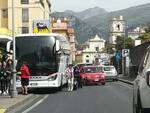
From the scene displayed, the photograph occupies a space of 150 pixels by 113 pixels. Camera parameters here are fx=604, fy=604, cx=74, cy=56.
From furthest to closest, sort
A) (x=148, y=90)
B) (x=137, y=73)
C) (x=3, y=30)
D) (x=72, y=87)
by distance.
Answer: (x=3, y=30)
(x=72, y=87)
(x=137, y=73)
(x=148, y=90)

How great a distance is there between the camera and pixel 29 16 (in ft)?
379

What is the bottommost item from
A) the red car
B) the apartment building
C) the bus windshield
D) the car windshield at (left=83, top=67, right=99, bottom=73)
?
the red car

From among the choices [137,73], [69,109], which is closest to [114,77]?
[69,109]

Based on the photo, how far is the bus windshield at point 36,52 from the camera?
33.4 metres

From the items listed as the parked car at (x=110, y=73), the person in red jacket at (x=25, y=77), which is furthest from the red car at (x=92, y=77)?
→ the person in red jacket at (x=25, y=77)

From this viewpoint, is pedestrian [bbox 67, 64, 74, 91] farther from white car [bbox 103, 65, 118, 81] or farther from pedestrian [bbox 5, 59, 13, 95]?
white car [bbox 103, 65, 118, 81]

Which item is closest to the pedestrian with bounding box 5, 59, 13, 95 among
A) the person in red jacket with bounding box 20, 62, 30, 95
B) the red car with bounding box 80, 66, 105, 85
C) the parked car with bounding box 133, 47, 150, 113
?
the person in red jacket with bounding box 20, 62, 30, 95

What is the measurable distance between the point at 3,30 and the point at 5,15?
46.3 metres

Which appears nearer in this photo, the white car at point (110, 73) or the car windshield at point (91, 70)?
the car windshield at point (91, 70)

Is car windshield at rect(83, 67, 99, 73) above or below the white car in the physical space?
above

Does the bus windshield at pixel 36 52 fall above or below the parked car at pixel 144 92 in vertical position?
above

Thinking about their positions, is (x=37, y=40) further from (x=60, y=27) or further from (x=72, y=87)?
(x=60, y=27)

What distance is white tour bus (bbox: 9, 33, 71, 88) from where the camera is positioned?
109ft

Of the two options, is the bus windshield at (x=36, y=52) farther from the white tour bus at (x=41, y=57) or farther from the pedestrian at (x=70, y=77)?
the pedestrian at (x=70, y=77)
